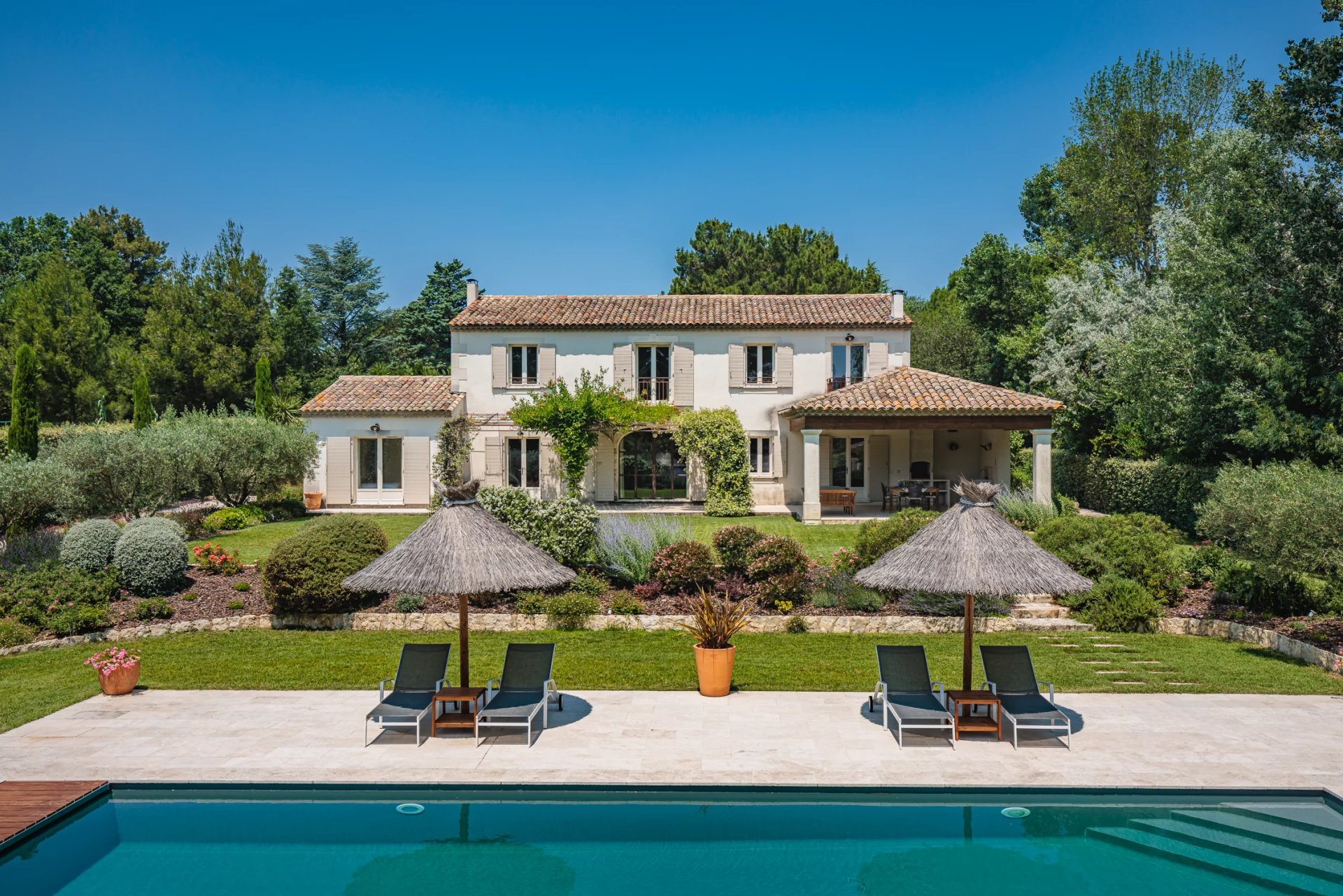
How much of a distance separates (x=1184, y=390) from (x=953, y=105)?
11522 millimetres

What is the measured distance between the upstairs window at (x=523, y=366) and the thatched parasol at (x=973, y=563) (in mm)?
19855

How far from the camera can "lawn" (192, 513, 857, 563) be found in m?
18.9

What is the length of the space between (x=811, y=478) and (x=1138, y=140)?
22.5m

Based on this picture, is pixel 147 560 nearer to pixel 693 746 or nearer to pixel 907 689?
pixel 693 746

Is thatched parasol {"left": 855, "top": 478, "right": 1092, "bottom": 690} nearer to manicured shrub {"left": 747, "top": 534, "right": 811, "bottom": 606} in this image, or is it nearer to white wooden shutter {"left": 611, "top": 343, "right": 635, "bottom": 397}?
manicured shrub {"left": 747, "top": 534, "right": 811, "bottom": 606}

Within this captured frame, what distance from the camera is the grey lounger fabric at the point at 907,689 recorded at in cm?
848

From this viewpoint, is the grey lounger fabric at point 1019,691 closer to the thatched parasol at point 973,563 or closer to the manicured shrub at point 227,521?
the thatched parasol at point 973,563

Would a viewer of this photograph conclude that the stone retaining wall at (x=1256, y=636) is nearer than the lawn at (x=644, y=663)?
No

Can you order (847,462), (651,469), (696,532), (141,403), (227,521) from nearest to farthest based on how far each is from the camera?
(696,532), (227,521), (847,462), (651,469), (141,403)


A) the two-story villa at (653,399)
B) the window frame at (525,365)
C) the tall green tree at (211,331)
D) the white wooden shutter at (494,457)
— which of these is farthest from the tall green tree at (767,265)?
the white wooden shutter at (494,457)

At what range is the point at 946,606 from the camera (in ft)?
45.9

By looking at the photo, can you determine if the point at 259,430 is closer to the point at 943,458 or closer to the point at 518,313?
the point at 518,313

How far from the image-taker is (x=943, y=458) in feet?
93.6

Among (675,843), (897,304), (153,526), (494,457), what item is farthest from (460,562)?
(897,304)
